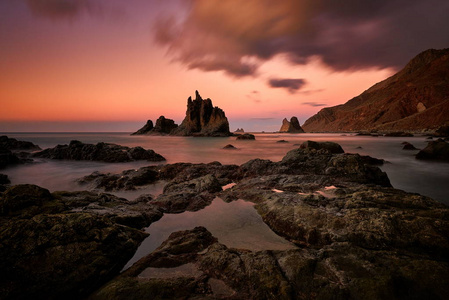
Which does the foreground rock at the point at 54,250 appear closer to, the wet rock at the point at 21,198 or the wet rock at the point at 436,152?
the wet rock at the point at 21,198

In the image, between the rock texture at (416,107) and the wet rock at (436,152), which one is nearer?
the wet rock at (436,152)

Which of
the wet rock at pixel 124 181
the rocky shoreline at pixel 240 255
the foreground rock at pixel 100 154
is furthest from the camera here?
the foreground rock at pixel 100 154

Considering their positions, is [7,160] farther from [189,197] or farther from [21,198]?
[189,197]

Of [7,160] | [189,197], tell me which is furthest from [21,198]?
[7,160]

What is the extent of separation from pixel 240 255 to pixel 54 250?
3.04m

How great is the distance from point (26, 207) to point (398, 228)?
25.5 feet

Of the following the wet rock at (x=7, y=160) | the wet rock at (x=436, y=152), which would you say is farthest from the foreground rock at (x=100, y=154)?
the wet rock at (x=436, y=152)

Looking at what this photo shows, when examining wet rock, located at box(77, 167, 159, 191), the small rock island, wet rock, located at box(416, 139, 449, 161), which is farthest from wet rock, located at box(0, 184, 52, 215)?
the small rock island

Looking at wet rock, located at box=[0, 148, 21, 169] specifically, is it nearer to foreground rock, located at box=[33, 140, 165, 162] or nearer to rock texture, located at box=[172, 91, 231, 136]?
foreground rock, located at box=[33, 140, 165, 162]

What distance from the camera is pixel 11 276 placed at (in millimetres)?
2699

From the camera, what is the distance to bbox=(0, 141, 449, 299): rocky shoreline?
262cm

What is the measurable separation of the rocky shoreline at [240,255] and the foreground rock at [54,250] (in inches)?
0.5

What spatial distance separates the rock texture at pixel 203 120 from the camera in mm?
102562

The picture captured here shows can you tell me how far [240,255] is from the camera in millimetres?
3369
